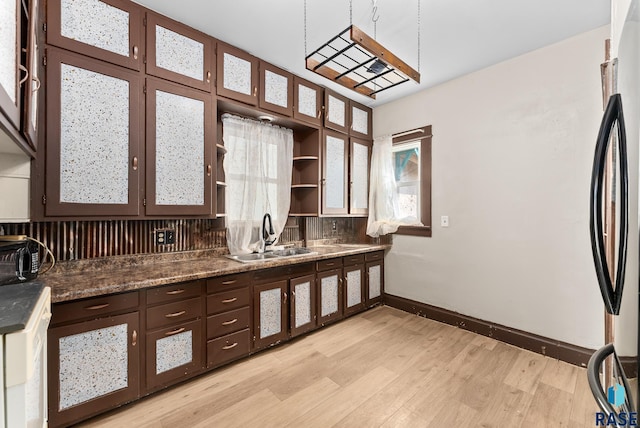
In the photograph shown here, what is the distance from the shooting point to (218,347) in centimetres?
209

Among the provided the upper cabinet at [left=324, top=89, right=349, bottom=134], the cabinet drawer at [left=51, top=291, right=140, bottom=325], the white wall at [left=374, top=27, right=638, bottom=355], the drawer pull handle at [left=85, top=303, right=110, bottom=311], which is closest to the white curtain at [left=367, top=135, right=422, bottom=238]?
the white wall at [left=374, top=27, right=638, bottom=355]

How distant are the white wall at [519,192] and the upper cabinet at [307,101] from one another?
1181mm

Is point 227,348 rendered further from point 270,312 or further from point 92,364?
point 92,364

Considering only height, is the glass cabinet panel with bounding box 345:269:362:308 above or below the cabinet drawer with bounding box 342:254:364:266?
below

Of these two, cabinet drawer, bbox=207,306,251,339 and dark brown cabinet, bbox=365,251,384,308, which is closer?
cabinet drawer, bbox=207,306,251,339

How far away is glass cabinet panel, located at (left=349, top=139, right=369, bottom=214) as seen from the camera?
3.54 meters

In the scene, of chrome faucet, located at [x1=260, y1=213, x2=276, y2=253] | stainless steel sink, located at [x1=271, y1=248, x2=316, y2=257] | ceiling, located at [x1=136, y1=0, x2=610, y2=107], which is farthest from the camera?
stainless steel sink, located at [x1=271, y1=248, x2=316, y2=257]

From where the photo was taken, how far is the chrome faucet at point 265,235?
2814 millimetres

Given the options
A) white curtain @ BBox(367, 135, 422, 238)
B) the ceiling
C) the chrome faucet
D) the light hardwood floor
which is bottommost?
the light hardwood floor

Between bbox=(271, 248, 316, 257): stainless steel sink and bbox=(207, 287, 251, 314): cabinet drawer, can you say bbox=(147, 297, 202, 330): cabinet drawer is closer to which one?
bbox=(207, 287, 251, 314): cabinet drawer

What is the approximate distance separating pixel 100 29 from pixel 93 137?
27.7 inches

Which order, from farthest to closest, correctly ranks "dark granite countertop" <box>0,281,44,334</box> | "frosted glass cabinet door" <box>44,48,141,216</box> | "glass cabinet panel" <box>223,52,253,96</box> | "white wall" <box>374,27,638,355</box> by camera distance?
"glass cabinet panel" <box>223,52,253,96</box> < "white wall" <box>374,27,638,355</box> < "frosted glass cabinet door" <box>44,48,141,216</box> < "dark granite countertop" <box>0,281,44,334</box>

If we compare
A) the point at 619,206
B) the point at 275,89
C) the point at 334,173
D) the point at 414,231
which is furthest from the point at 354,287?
the point at 619,206

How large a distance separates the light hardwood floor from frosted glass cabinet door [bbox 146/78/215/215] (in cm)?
130
